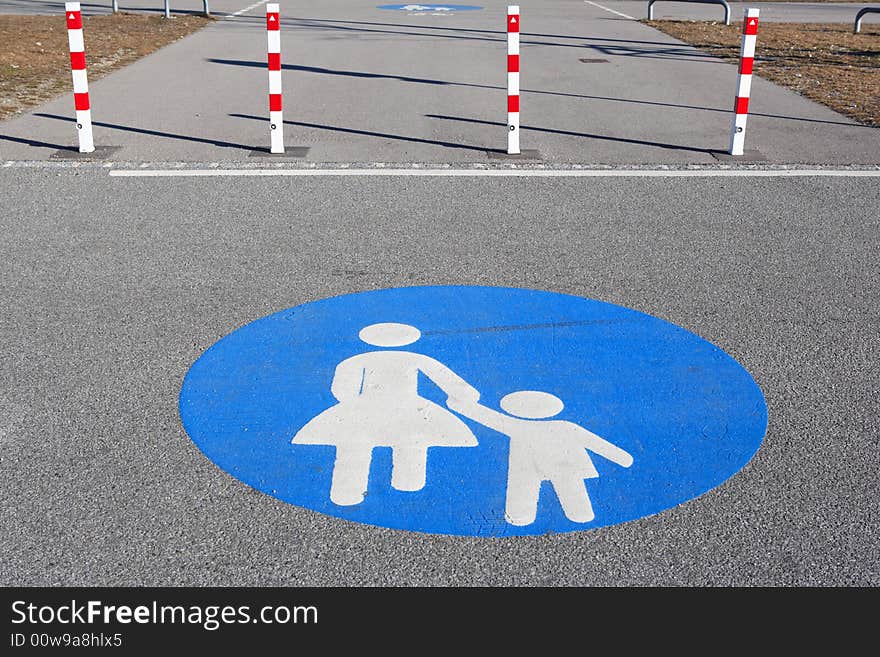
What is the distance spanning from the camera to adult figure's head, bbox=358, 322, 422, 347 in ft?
17.1

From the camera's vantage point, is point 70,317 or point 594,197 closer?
point 70,317

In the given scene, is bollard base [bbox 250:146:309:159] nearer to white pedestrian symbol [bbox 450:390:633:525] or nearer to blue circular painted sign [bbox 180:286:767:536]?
blue circular painted sign [bbox 180:286:767:536]

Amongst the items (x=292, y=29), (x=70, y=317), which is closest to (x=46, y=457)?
(x=70, y=317)

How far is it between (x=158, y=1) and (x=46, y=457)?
28571 mm

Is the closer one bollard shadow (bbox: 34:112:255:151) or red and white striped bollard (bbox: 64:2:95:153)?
red and white striped bollard (bbox: 64:2:95:153)

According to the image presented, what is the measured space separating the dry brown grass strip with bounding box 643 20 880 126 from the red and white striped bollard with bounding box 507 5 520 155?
14.2 feet

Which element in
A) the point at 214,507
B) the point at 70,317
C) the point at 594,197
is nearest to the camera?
the point at 214,507

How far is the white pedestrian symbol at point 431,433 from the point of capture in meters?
3.86

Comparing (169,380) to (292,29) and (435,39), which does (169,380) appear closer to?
(435,39)

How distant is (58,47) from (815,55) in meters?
12.9

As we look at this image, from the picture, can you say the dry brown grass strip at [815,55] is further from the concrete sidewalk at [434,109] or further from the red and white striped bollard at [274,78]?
the red and white striped bollard at [274,78]

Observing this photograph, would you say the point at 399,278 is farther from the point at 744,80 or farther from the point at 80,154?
the point at 744,80

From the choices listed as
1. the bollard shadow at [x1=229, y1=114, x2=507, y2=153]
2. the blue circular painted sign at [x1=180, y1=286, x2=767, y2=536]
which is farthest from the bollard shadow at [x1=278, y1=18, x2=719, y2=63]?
the blue circular painted sign at [x1=180, y1=286, x2=767, y2=536]

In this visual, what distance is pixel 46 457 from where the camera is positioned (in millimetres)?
4074
